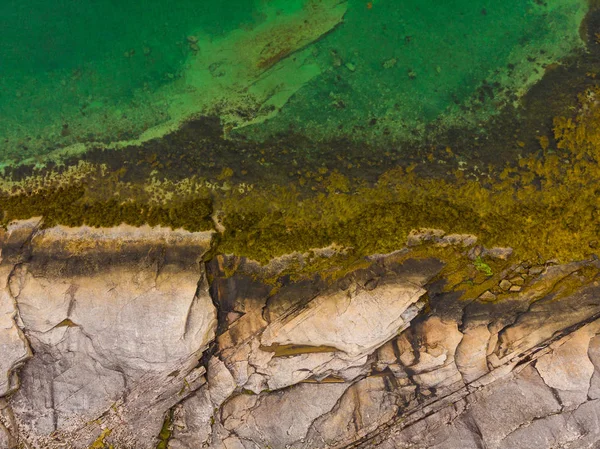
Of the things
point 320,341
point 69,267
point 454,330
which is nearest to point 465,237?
point 454,330

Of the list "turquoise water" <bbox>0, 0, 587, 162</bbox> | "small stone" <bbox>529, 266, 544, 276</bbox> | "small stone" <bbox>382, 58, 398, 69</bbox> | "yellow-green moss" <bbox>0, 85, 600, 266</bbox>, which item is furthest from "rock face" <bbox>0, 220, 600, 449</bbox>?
"small stone" <bbox>382, 58, 398, 69</bbox>

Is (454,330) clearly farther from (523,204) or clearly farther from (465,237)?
(523,204)

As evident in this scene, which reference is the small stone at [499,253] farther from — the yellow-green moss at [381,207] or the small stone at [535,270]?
the small stone at [535,270]

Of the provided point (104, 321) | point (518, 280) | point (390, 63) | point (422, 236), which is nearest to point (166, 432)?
point (104, 321)

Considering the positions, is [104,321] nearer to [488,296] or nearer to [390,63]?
[488,296]

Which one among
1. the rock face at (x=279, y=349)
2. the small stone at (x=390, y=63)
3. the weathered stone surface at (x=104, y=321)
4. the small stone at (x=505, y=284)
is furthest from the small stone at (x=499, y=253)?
the weathered stone surface at (x=104, y=321)

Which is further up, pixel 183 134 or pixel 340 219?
pixel 183 134
